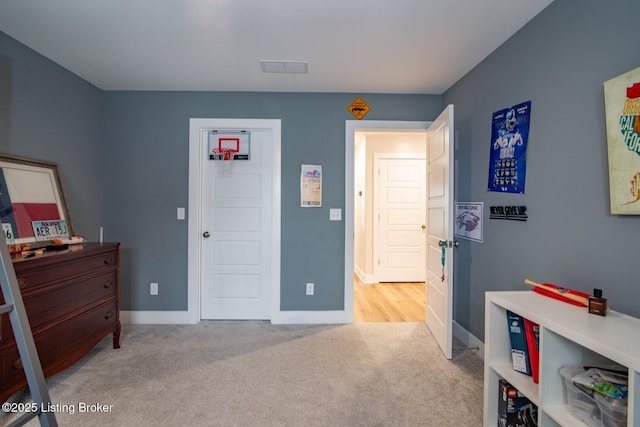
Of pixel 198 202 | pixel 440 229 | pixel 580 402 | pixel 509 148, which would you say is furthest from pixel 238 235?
pixel 580 402

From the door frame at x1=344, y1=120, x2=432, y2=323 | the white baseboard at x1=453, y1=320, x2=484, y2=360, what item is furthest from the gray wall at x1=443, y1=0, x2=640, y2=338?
the door frame at x1=344, y1=120, x2=432, y2=323

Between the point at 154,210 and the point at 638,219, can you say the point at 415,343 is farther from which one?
the point at 154,210

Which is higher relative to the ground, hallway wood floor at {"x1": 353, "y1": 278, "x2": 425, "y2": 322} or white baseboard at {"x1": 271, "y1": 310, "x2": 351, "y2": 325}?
white baseboard at {"x1": 271, "y1": 310, "x2": 351, "y2": 325}

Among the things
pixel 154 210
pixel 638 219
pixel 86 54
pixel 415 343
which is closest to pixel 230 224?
pixel 154 210

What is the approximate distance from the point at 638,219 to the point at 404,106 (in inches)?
87.6

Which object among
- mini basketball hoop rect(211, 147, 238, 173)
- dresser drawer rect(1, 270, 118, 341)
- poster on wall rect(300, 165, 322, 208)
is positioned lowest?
dresser drawer rect(1, 270, 118, 341)

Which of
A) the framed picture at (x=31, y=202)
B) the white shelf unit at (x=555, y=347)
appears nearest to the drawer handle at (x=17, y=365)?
the framed picture at (x=31, y=202)

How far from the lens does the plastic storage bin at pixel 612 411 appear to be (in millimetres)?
1001

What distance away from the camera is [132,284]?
122 inches

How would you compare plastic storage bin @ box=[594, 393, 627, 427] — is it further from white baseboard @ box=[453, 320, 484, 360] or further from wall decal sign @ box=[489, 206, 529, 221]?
white baseboard @ box=[453, 320, 484, 360]

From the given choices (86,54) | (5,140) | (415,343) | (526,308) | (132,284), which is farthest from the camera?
(132,284)

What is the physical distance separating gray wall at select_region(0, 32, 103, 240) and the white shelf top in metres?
3.34

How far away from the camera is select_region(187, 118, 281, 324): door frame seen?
10.1ft

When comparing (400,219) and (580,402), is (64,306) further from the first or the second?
(400,219)
